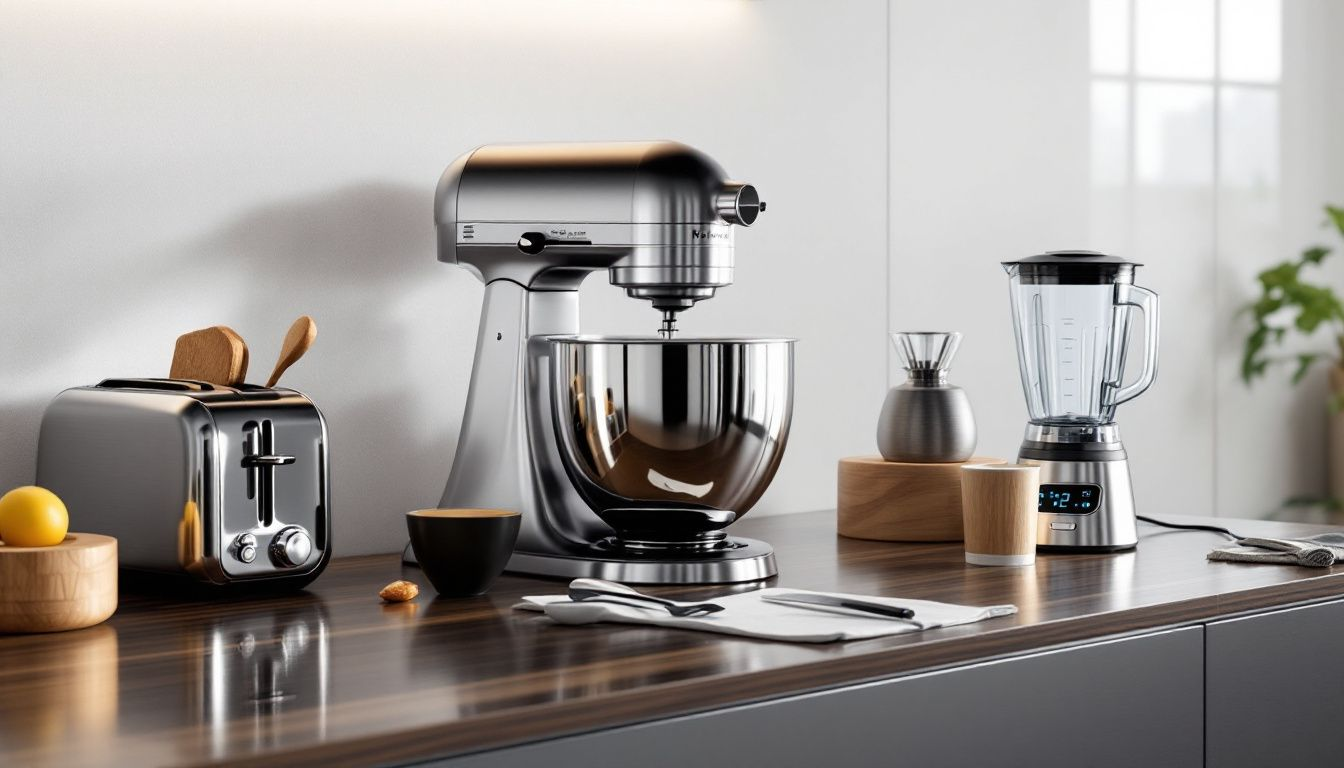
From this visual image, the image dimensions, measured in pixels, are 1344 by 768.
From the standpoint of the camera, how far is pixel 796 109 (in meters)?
2.02

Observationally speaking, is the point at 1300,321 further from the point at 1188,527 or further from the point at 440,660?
the point at 440,660

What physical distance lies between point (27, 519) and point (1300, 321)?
2.19 meters

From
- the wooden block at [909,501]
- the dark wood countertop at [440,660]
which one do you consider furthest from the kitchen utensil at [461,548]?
the wooden block at [909,501]

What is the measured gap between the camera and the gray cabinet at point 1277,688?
52.6 inches

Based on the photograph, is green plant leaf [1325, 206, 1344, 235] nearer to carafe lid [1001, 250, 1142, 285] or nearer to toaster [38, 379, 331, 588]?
carafe lid [1001, 250, 1142, 285]

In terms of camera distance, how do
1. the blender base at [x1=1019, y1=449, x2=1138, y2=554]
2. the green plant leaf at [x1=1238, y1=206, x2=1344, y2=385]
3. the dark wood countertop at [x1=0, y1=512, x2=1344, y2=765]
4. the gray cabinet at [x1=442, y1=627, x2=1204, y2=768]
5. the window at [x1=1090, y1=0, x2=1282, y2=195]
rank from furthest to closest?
the green plant leaf at [x1=1238, y1=206, x2=1344, y2=385]
the window at [x1=1090, y1=0, x2=1282, y2=195]
the blender base at [x1=1019, y1=449, x2=1138, y2=554]
the gray cabinet at [x1=442, y1=627, x2=1204, y2=768]
the dark wood countertop at [x1=0, y1=512, x2=1344, y2=765]

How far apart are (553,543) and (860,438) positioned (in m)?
0.75

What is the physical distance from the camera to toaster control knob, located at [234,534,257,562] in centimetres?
129

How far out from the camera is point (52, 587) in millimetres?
1135

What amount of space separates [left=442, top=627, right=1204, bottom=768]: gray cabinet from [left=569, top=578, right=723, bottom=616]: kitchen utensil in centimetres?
17

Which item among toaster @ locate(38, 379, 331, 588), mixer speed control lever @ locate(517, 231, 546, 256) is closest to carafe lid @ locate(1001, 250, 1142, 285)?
mixer speed control lever @ locate(517, 231, 546, 256)

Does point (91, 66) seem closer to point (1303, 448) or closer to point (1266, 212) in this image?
point (1266, 212)

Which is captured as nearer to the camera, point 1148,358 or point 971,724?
point 971,724

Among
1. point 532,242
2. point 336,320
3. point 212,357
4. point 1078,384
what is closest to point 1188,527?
point 1078,384
